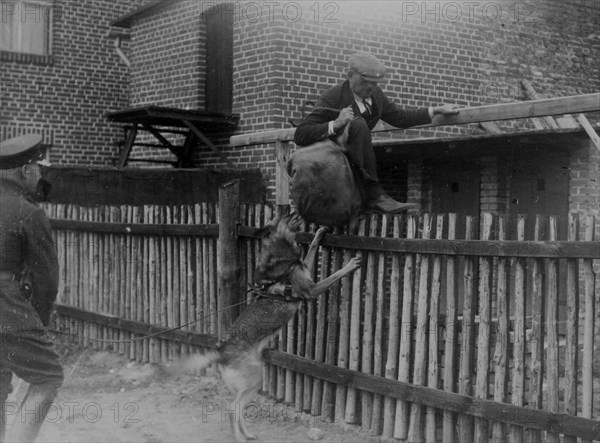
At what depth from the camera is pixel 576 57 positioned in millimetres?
13805

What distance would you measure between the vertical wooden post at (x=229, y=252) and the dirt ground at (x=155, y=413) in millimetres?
809

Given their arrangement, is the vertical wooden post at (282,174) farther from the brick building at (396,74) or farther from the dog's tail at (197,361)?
the brick building at (396,74)

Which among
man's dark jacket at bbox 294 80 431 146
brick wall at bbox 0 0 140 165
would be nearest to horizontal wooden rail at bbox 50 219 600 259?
man's dark jacket at bbox 294 80 431 146

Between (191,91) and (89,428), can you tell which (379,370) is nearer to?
(89,428)

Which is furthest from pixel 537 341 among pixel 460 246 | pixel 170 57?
pixel 170 57

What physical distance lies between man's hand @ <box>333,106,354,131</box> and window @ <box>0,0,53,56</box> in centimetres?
→ 1136

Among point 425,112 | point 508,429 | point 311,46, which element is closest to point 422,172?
point 311,46

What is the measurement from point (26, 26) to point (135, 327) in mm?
9006

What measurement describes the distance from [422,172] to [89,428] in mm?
7236

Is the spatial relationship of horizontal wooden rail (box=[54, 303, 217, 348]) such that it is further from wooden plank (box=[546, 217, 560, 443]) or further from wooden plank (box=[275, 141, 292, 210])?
wooden plank (box=[546, 217, 560, 443])

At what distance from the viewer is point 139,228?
8.39 meters

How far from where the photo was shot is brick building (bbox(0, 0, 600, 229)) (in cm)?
1089

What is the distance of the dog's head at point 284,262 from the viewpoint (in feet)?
18.2

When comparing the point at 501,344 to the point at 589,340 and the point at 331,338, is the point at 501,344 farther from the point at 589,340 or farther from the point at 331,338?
the point at 331,338
